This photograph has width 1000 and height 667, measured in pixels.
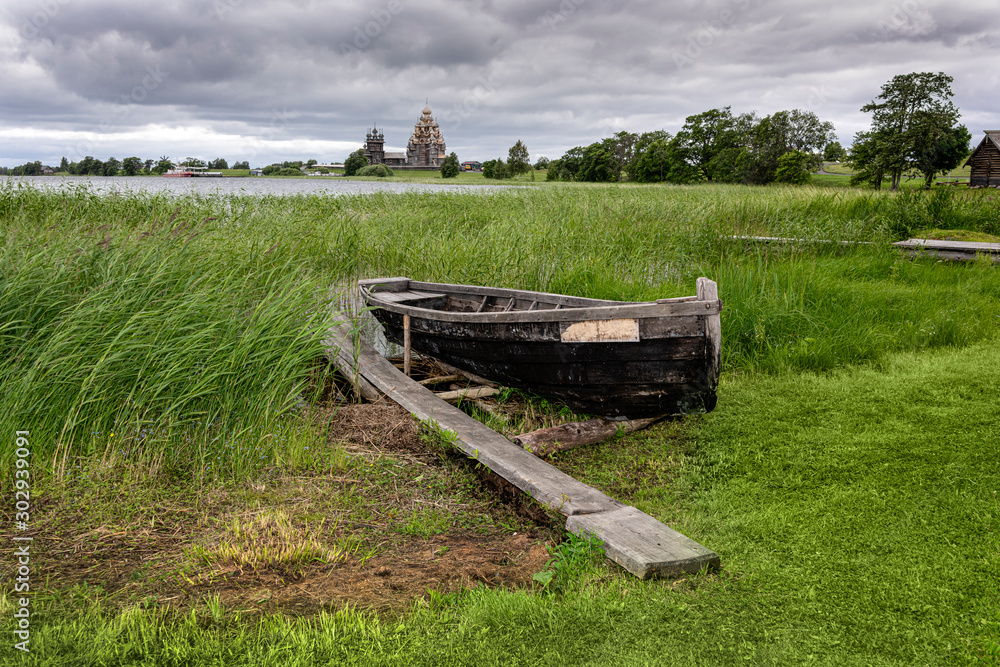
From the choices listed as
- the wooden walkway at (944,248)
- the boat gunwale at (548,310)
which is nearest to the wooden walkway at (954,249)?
the wooden walkway at (944,248)

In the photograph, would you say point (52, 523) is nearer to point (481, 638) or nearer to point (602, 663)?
point (481, 638)

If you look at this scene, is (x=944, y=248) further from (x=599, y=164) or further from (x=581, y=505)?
(x=599, y=164)

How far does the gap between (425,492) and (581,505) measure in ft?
3.74

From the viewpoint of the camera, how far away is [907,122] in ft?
145

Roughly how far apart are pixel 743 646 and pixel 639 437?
9.57 ft

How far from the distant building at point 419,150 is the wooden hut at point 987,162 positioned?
57601 mm

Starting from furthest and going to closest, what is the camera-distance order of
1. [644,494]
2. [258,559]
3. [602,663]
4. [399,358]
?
[399,358] < [644,494] < [258,559] < [602,663]

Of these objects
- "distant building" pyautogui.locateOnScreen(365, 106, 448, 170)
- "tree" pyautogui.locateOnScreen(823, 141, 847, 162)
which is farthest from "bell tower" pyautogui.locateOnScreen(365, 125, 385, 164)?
"tree" pyautogui.locateOnScreen(823, 141, 847, 162)

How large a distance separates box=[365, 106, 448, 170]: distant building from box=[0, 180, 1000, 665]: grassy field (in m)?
79.8

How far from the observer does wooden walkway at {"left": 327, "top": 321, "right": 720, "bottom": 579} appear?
2996 millimetres

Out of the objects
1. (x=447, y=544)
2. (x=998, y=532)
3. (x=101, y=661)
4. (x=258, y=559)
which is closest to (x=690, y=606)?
(x=447, y=544)

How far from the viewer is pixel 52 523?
11.8ft

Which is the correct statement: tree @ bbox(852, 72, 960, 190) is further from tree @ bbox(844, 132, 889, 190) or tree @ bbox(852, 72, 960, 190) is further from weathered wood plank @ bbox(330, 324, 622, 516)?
weathered wood plank @ bbox(330, 324, 622, 516)

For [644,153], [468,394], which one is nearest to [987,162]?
[644,153]
